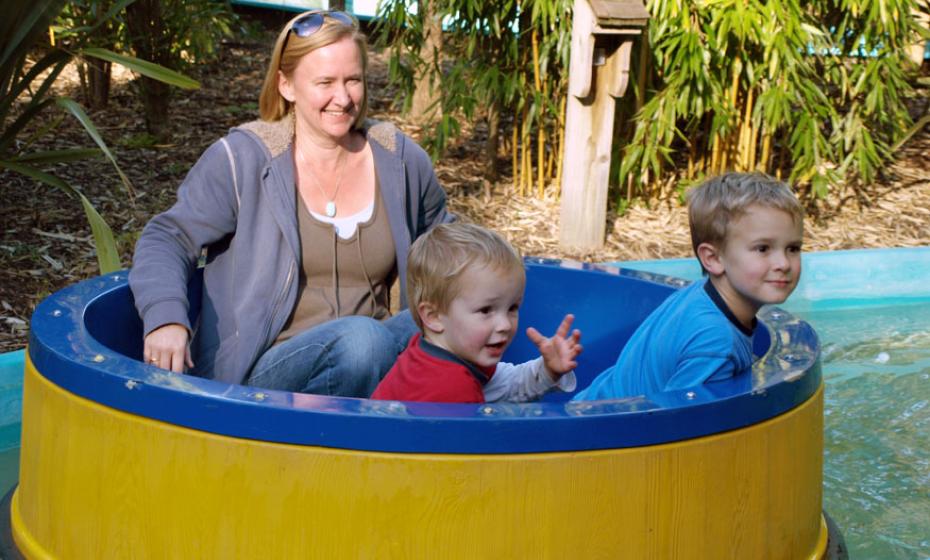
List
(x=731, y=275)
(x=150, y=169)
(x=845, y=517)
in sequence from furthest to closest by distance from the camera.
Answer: (x=150, y=169), (x=845, y=517), (x=731, y=275)

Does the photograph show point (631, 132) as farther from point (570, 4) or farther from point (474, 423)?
point (474, 423)

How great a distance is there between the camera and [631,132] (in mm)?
5062

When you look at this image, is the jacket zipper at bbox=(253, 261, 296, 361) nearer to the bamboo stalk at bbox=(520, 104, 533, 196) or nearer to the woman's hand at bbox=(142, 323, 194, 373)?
the woman's hand at bbox=(142, 323, 194, 373)

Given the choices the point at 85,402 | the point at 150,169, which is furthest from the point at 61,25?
the point at 85,402

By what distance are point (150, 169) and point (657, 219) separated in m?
2.24

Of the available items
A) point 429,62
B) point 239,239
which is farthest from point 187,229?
point 429,62

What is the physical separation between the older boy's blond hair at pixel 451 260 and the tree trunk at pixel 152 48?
337 cm

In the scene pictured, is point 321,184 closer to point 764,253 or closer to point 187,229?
point 187,229

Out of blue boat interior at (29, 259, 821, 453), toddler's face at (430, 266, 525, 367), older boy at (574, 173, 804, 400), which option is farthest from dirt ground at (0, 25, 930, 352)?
older boy at (574, 173, 804, 400)

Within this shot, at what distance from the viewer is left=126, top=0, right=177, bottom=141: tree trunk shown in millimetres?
5004

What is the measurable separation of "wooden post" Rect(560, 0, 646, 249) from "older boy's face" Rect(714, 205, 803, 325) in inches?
93.2

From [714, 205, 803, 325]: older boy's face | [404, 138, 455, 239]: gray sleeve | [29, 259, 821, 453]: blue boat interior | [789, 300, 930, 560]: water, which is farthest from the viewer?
[789, 300, 930, 560]: water

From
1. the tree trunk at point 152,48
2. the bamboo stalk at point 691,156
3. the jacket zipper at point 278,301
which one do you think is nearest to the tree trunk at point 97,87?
the tree trunk at point 152,48

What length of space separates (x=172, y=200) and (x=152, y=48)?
0.80 m
